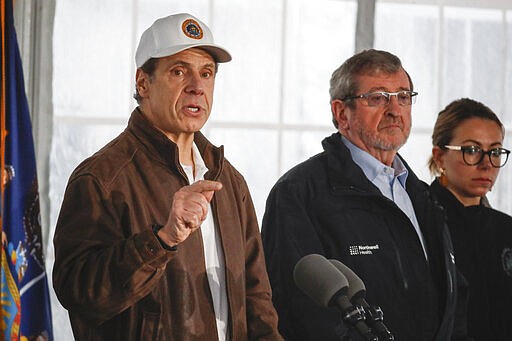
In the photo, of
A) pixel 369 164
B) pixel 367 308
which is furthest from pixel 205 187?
pixel 369 164

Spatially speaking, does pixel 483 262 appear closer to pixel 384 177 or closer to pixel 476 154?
pixel 476 154

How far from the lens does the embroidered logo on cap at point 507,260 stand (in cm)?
293

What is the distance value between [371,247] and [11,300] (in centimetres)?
109

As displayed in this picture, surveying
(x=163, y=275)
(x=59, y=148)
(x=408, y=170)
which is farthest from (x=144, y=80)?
(x=59, y=148)

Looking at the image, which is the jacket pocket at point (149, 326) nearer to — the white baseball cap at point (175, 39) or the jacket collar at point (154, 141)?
the jacket collar at point (154, 141)

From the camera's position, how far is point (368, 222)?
255 centimetres

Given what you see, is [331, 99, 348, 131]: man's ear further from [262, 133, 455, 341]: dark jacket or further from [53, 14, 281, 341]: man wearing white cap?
[53, 14, 281, 341]: man wearing white cap

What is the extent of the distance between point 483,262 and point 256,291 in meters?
1.14

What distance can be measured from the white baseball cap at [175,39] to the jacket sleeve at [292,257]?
59cm

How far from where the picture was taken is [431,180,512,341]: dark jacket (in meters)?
2.88

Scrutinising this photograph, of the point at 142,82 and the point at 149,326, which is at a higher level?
the point at 142,82

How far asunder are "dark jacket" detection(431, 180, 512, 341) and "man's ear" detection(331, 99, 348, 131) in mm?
530

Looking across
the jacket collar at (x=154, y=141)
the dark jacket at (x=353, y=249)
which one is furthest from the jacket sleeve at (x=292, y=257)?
the jacket collar at (x=154, y=141)

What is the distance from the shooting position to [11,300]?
227cm
